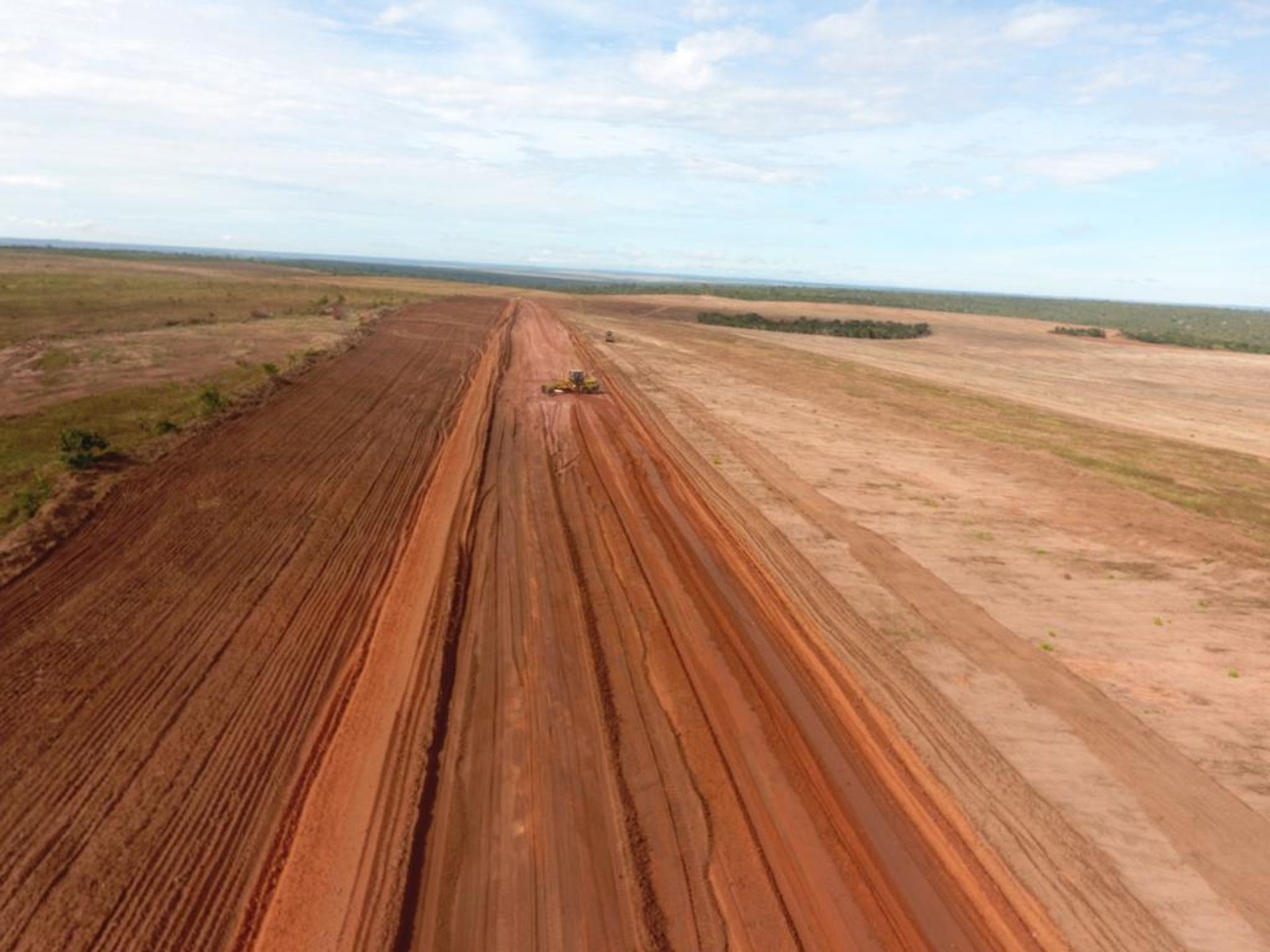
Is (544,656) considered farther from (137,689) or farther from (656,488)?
(656,488)

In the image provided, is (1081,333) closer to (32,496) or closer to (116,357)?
(116,357)

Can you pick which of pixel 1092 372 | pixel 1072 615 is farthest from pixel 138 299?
pixel 1092 372

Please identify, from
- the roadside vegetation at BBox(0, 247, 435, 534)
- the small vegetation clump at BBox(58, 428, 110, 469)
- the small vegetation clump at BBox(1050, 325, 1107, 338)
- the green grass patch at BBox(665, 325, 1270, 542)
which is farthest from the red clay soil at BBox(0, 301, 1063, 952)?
the small vegetation clump at BBox(1050, 325, 1107, 338)

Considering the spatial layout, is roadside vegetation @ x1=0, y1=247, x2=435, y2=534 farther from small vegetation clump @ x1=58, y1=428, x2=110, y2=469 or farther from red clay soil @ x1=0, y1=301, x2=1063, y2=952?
red clay soil @ x1=0, y1=301, x2=1063, y2=952

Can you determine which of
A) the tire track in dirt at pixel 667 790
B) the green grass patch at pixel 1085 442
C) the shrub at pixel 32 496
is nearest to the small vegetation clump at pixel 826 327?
the green grass patch at pixel 1085 442

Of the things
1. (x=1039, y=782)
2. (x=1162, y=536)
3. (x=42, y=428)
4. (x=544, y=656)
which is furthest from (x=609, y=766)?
(x=42, y=428)

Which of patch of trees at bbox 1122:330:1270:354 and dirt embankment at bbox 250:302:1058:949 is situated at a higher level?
patch of trees at bbox 1122:330:1270:354

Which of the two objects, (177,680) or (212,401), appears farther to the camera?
(212,401)
